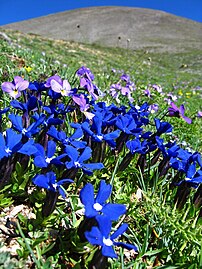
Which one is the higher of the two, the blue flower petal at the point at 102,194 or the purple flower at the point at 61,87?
the purple flower at the point at 61,87

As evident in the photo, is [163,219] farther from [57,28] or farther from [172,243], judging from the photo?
[57,28]

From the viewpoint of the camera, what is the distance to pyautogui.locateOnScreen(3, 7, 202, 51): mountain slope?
55334mm

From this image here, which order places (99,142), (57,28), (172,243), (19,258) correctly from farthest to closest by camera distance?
1. (57,28)
2. (99,142)
3. (172,243)
4. (19,258)

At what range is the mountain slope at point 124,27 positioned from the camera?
182 ft

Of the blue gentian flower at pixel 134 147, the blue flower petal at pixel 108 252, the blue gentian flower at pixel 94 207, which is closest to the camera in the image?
the blue flower petal at pixel 108 252

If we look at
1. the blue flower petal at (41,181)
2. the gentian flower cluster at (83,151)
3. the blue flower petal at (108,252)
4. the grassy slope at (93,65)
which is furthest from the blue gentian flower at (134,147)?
the grassy slope at (93,65)

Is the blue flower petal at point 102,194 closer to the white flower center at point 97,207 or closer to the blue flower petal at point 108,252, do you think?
the white flower center at point 97,207

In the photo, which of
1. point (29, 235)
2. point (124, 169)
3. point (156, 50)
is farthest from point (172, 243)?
point (156, 50)

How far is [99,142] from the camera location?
7.27 feet

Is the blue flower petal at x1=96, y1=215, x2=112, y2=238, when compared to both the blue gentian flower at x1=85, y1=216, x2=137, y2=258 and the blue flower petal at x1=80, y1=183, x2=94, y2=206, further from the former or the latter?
the blue flower petal at x1=80, y1=183, x2=94, y2=206

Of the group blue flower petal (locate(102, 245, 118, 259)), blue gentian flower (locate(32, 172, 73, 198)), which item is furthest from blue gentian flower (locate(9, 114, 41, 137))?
blue flower petal (locate(102, 245, 118, 259))

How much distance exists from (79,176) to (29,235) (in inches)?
25.3

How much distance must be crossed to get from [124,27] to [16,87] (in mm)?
68723

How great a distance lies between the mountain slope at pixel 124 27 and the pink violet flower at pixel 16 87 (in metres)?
48.9
